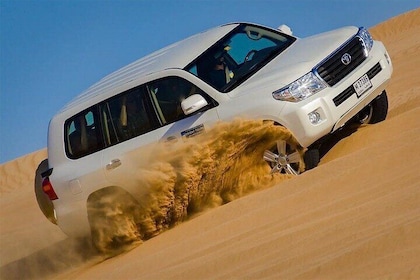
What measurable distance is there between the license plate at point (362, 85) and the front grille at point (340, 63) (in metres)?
0.14

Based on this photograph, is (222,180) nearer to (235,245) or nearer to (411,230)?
(235,245)

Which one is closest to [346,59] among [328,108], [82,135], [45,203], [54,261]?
[328,108]

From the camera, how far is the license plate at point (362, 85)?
918 cm

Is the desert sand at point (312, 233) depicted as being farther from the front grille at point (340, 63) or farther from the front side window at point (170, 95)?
the front side window at point (170, 95)

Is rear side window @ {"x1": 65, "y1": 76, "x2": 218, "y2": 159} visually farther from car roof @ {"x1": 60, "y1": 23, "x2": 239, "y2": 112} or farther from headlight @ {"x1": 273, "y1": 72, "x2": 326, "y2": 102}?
headlight @ {"x1": 273, "y1": 72, "x2": 326, "y2": 102}

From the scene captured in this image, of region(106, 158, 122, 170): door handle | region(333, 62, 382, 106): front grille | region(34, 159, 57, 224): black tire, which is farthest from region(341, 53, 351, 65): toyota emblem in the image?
region(34, 159, 57, 224): black tire

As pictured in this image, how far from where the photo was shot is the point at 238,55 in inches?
389

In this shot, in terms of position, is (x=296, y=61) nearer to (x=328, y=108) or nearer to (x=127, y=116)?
(x=328, y=108)

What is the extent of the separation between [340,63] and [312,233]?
3288 millimetres

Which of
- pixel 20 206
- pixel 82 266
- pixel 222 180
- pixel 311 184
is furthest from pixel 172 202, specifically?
pixel 20 206

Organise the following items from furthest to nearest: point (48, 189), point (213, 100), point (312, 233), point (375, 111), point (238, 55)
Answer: point (375, 111) < point (48, 189) < point (238, 55) < point (213, 100) < point (312, 233)

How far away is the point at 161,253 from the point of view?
307 inches

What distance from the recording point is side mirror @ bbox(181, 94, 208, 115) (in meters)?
8.91

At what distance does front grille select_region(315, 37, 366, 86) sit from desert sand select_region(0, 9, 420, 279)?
0.69 meters
